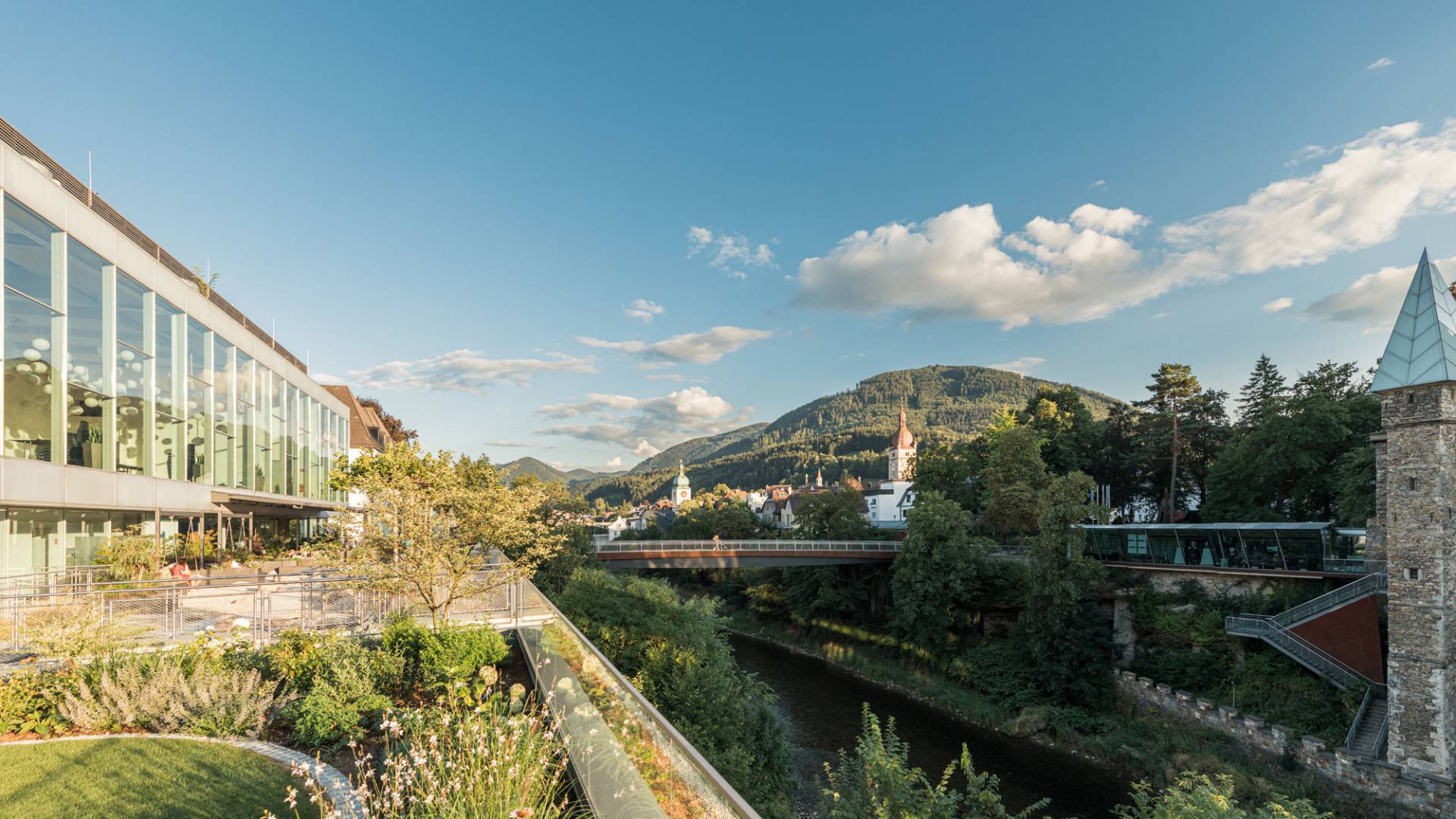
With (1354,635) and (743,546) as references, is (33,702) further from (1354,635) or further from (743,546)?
(743,546)

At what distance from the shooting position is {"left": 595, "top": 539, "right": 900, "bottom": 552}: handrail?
39000mm

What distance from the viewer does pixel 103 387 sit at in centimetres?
1817

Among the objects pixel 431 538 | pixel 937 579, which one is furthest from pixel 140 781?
pixel 937 579

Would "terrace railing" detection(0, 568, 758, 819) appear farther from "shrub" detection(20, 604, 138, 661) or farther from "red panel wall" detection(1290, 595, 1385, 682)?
"red panel wall" detection(1290, 595, 1385, 682)

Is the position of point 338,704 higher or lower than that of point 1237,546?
higher

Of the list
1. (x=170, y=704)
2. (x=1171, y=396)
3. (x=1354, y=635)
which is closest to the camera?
(x=170, y=704)

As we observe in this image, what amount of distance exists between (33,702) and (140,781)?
3.84 meters

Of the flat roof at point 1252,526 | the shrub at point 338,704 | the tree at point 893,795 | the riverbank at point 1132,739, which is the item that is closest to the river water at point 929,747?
the riverbank at point 1132,739

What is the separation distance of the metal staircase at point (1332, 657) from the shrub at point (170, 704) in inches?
1075

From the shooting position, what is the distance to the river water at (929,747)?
2200 centimetres

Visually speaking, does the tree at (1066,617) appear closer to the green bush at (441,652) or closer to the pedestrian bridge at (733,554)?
the pedestrian bridge at (733,554)

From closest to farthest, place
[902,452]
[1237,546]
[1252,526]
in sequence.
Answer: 1. [1252,526]
2. [1237,546]
3. [902,452]

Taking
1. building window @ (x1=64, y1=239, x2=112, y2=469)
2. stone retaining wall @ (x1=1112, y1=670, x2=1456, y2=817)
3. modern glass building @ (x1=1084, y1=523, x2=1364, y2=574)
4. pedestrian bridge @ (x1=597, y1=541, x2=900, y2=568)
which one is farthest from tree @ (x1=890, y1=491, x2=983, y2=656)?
building window @ (x1=64, y1=239, x2=112, y2=469)

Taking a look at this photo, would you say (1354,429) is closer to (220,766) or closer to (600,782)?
(600,782)
